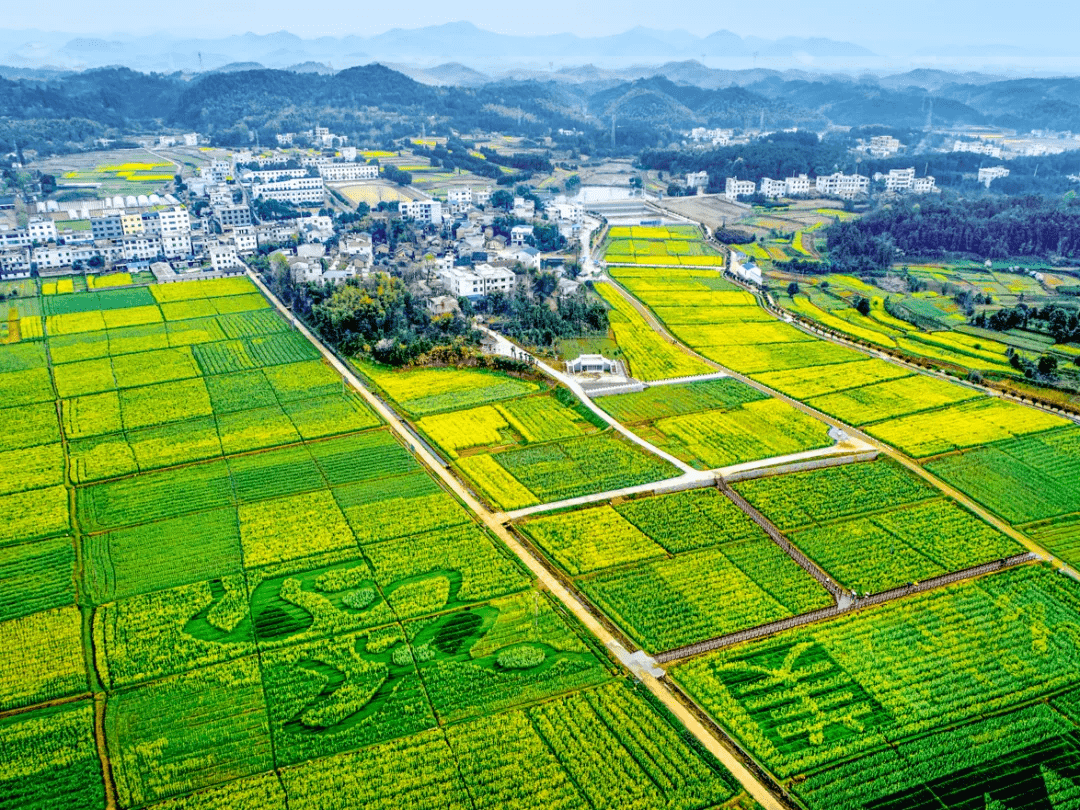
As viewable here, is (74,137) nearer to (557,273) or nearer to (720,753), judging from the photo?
(557,273)

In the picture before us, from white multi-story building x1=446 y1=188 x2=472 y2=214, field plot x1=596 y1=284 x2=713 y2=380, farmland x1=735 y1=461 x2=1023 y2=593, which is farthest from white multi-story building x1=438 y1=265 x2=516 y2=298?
white multi-story building x1=446 y1=188 x2=472 y2=214

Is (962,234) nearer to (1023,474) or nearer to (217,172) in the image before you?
(1023,474)

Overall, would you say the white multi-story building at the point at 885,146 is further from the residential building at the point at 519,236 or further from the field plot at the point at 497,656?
the field plot at the point at 497,656

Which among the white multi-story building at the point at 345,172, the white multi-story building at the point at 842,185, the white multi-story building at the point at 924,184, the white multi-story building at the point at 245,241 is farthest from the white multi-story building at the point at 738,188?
the white multi-story building at the point at 245,241

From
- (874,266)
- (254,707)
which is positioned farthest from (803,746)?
(874,266)

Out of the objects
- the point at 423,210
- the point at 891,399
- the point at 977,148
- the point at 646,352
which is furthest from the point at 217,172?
the point at 977,148
